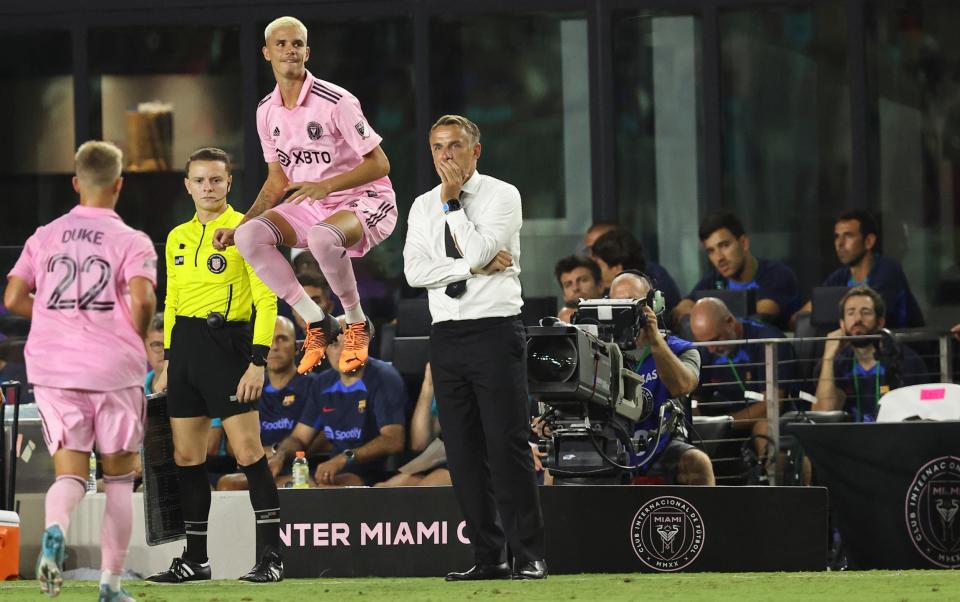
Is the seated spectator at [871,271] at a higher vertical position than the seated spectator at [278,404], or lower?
higher

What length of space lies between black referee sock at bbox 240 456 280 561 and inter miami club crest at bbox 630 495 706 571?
181 cm

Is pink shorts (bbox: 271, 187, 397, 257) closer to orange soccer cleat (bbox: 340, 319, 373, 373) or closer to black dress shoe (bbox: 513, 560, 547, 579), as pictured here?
orange soccer cleat (bbox: 340, 319, 373, 373)

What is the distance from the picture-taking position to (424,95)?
14.0 meters

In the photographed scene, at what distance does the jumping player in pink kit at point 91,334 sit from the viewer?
6.44 metres

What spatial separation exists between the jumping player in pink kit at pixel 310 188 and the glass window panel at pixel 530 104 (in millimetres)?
6585

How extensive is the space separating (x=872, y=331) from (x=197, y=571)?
454cm

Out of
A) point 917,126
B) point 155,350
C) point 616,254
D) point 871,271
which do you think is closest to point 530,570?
point 616,254

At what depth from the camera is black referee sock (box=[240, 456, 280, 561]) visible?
8.05m

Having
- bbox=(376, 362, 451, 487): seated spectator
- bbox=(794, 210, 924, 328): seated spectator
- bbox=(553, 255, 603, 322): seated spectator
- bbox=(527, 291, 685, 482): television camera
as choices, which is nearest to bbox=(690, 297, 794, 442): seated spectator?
bbox=(553, 255, 603, 322): seated spectator

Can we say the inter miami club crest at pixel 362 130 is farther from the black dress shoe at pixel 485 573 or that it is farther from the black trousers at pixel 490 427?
the black dress shoe at pixel 485 573

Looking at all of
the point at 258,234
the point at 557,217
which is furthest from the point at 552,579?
the point at 557,217

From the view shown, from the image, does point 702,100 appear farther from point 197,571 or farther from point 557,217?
point 197,571

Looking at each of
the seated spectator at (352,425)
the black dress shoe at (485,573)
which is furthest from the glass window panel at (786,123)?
the black dress shoe at (485,573)

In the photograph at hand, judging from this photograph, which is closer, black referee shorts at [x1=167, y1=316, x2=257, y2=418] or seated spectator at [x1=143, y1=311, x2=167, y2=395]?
black referee shorts at [x1=167, y1=316, x2=257, y2=418]
